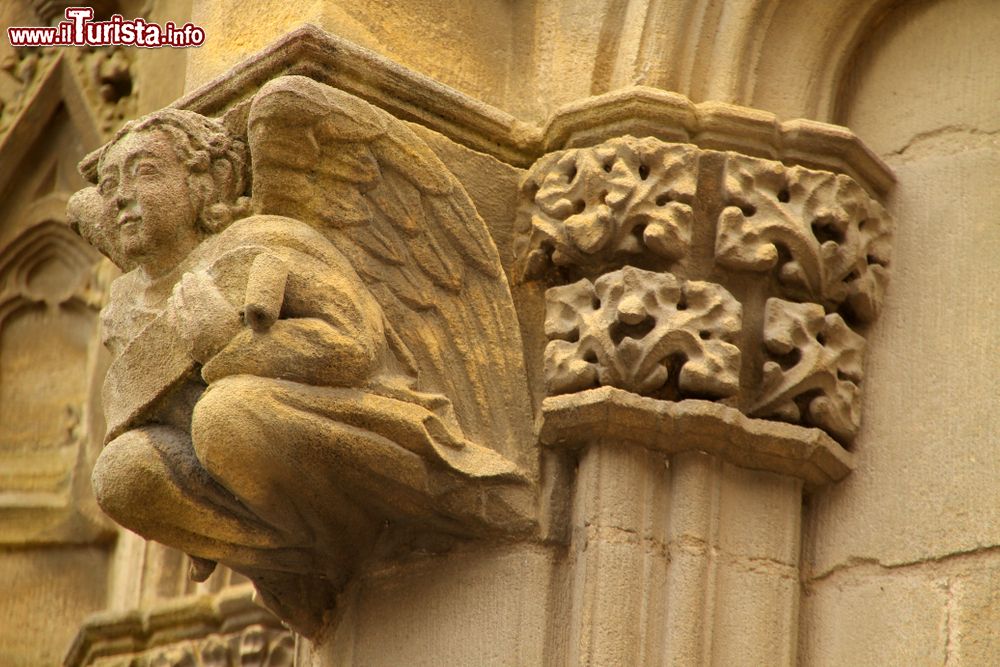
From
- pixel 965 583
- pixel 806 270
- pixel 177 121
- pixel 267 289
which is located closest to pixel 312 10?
pixel 177 121

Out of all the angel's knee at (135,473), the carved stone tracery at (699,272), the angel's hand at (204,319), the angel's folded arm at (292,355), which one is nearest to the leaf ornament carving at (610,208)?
the carved stone tracery at (699,272)

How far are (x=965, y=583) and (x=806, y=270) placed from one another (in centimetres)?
55

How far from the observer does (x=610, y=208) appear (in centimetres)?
333

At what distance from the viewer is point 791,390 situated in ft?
10.9

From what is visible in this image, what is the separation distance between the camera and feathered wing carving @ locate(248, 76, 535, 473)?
3230mm

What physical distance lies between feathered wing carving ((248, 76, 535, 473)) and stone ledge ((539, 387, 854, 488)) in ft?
0.31

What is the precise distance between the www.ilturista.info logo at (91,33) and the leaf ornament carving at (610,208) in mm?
1548

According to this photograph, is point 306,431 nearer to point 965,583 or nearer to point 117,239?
point 117,239

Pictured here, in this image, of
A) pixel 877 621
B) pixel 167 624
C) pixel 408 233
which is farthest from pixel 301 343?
pixel 167 624

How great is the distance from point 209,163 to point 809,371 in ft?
3.23

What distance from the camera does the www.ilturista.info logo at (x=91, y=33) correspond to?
4816mm

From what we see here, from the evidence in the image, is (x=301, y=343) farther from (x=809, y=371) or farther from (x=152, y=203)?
(x=809, y=371)

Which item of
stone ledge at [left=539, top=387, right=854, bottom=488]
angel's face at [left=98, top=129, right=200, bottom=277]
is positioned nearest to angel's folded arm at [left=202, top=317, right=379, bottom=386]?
angel's face at [left=98, top=129, right=200, bottom=277]

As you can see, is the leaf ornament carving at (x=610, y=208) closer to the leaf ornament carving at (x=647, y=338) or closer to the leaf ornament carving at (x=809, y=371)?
the leaf ornament carving at (x=647, y=338)
